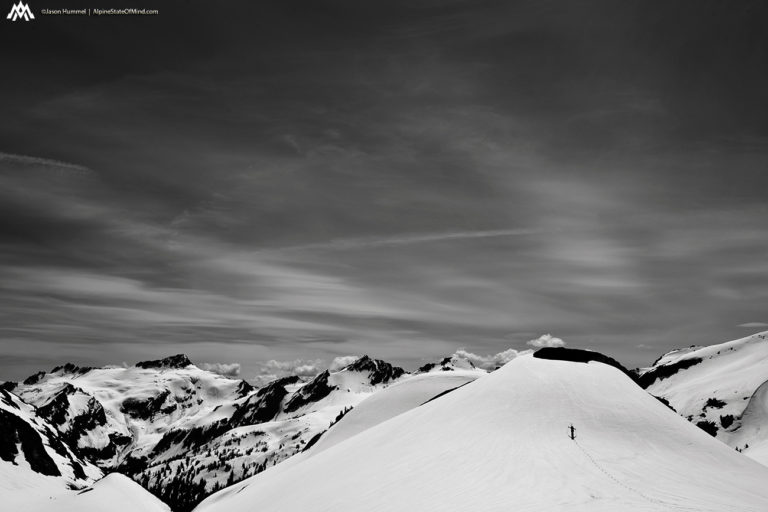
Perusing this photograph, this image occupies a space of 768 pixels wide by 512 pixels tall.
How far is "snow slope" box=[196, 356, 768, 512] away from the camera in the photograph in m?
19.1

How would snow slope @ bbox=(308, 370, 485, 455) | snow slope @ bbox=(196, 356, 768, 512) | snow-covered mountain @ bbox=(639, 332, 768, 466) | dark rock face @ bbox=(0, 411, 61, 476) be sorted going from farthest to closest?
dark rock face @ bbox=(0, 411, 61, 476) < snow-covered mountain @ bbox=(639, 332, 768, 466) < snow slope @ bbox=(308, 370, 485, 455) < snow slope @ bbox=(196, 356, 768, 512)

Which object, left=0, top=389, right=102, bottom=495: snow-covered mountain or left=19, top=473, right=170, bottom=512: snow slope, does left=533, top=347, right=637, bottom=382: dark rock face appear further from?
left=0, top=389, right=102, bottom=495: snow-covered mountain

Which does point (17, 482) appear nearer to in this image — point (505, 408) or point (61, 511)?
point (61, 511)

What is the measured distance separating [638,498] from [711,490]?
6304mm

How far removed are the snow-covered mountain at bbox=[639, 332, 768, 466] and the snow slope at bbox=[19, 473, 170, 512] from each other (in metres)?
109

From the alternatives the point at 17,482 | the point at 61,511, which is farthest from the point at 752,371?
the point at 17,482

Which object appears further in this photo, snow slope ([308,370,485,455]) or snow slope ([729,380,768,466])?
snow slope ([729,380,768,466])

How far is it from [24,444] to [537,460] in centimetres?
13288

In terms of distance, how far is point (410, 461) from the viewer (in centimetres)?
2716

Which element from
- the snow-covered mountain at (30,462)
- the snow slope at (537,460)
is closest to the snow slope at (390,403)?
the snow slope at (537,460)

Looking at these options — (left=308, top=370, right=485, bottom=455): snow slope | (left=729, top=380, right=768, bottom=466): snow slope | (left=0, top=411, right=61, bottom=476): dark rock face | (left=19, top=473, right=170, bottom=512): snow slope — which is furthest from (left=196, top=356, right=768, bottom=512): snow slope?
(left=0, top=411, right=61, bottom=476): dark rock face

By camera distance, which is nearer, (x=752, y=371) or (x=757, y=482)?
(x=757, y=482)

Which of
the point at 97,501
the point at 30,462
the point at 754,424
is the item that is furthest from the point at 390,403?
the point at 30,462

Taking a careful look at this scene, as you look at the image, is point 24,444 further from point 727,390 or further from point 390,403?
point 727,390
